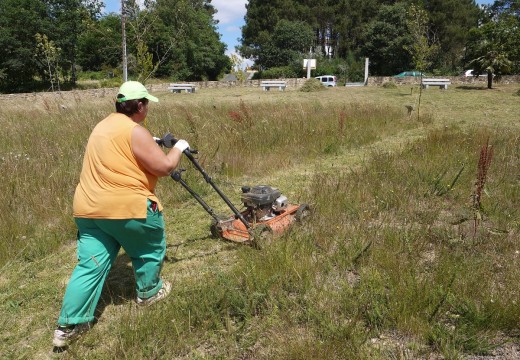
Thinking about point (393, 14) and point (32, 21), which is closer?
point (32, 21)

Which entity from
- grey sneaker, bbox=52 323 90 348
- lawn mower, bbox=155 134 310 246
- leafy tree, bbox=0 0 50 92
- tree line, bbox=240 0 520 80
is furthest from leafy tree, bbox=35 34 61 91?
grey sneaker, bbox=52 323 90 348

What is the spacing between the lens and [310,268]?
3299mm

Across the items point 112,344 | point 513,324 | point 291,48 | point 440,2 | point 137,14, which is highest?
point 440,2

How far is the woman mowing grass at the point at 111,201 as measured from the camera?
106 inches

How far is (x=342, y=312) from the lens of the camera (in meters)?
2.86

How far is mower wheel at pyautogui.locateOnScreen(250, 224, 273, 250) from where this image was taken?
369cm

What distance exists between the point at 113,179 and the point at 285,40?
53.8 metres

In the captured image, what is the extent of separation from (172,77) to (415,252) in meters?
47.9

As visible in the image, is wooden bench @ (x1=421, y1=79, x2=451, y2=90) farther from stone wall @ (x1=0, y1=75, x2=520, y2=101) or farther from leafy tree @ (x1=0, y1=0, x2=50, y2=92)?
leafy tree @ (x1=0, y1=0, x2=50, y2=92)

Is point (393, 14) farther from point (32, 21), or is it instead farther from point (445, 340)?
point (445, 340)

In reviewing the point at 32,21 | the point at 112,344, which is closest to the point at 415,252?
the point at 112,344

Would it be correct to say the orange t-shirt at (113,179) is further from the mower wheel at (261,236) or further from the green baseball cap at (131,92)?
the mower wheel at (261,236)

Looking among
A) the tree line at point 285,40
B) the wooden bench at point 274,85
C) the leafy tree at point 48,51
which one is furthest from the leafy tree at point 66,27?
the wooden bench at point 274,85

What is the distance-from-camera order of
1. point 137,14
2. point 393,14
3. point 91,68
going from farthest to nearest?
point 91,68, point 393,14, point 137,14
